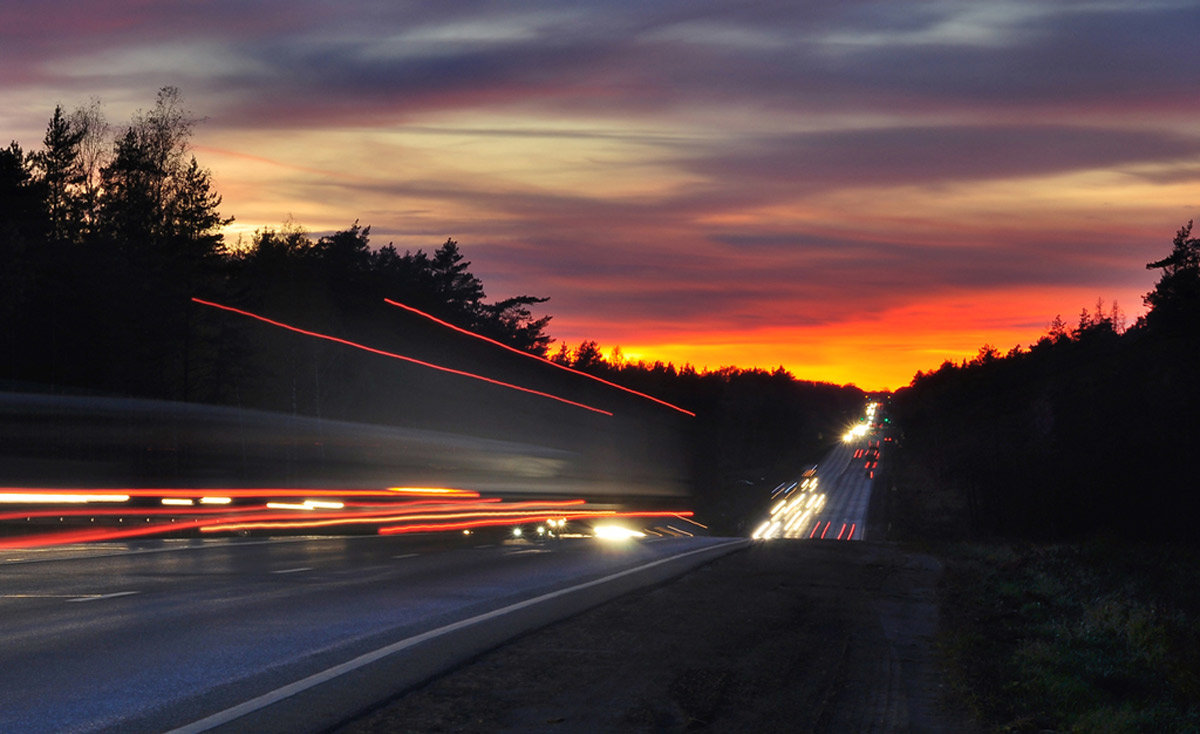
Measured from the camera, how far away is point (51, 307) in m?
58.8

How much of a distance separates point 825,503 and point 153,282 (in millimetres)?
74930

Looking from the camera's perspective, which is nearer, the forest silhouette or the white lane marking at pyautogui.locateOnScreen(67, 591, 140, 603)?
the white lane marking at pyautogui.locateOnScreen(67, 591, 140, 603)

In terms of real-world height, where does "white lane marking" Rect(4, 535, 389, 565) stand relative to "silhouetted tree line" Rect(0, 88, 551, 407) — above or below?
below

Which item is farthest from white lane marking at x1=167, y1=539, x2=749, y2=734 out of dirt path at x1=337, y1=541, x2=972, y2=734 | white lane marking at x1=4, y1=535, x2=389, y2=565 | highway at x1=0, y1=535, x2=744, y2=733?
white lane marking at x1=4, y1=535, x2=389, y2=565

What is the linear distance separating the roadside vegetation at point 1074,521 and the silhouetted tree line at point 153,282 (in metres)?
41.9

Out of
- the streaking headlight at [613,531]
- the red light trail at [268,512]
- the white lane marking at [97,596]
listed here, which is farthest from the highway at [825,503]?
the white lane marking at [97,596]

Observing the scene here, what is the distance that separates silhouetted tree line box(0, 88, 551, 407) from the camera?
2318 inches

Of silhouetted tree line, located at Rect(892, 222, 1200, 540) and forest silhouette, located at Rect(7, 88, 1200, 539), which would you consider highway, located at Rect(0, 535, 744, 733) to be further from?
silhouetted tree line, located at Rect(892, 222, 1200, 540)

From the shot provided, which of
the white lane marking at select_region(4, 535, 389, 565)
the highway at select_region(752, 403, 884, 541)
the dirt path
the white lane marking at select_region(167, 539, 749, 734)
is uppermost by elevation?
the white lane marking at select_region(4, 535, 389, 565)

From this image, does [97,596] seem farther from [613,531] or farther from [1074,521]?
[1074,521]

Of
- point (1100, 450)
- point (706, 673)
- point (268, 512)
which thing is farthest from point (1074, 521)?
point (706, 673)

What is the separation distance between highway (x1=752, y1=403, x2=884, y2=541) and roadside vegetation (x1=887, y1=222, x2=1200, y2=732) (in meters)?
3.83

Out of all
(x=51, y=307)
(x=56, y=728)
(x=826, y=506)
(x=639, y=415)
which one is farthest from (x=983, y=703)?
(x=826, y=506)

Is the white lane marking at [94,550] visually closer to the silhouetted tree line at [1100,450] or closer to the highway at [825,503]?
the highway at [825,503]
